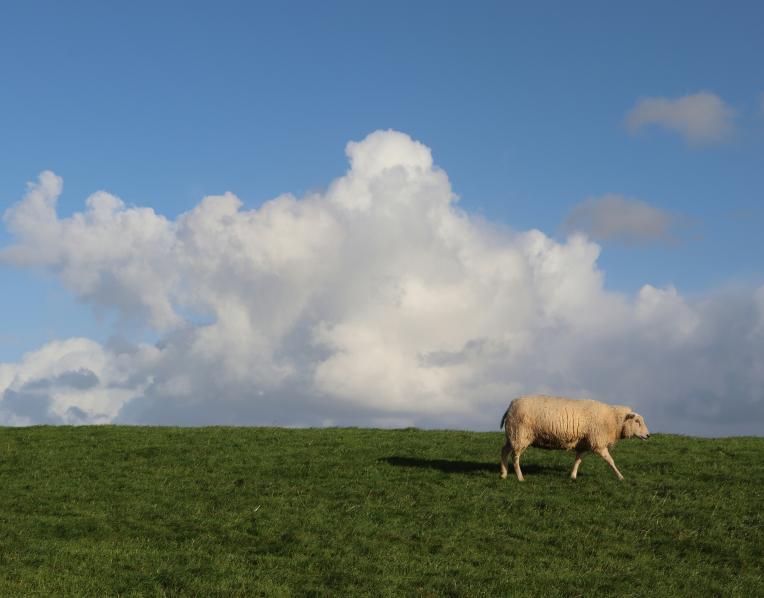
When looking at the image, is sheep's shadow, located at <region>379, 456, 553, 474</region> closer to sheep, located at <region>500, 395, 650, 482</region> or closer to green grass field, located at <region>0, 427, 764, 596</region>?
green grass field, located at <region>0, 427, 764, 596</region>

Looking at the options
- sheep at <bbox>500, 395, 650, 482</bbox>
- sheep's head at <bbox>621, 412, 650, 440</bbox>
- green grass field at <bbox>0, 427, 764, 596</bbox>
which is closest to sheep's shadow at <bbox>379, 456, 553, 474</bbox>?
green grass field at <bbox>0, 427, 764, 596</bbox>

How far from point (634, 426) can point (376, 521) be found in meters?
8.99

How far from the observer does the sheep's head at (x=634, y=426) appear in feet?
84.9

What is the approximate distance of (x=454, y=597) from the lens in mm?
17078

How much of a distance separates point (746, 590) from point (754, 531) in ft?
11.8

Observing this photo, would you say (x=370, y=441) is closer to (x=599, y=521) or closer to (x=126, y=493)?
(x=126, y=493)

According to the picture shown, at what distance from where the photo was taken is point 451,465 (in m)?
27.9

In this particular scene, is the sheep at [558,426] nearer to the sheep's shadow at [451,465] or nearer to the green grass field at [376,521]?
the green grass field at [376,521]

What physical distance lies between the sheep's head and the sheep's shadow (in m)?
2.90

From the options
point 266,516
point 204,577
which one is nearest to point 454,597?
point 204,577

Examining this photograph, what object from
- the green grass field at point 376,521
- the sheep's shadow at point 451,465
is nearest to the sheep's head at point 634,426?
the green grass field at point 376,521

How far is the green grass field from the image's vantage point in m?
18.1

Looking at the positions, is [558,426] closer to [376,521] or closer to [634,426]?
[634,426]

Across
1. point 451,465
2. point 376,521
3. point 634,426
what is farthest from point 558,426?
point 376,521
